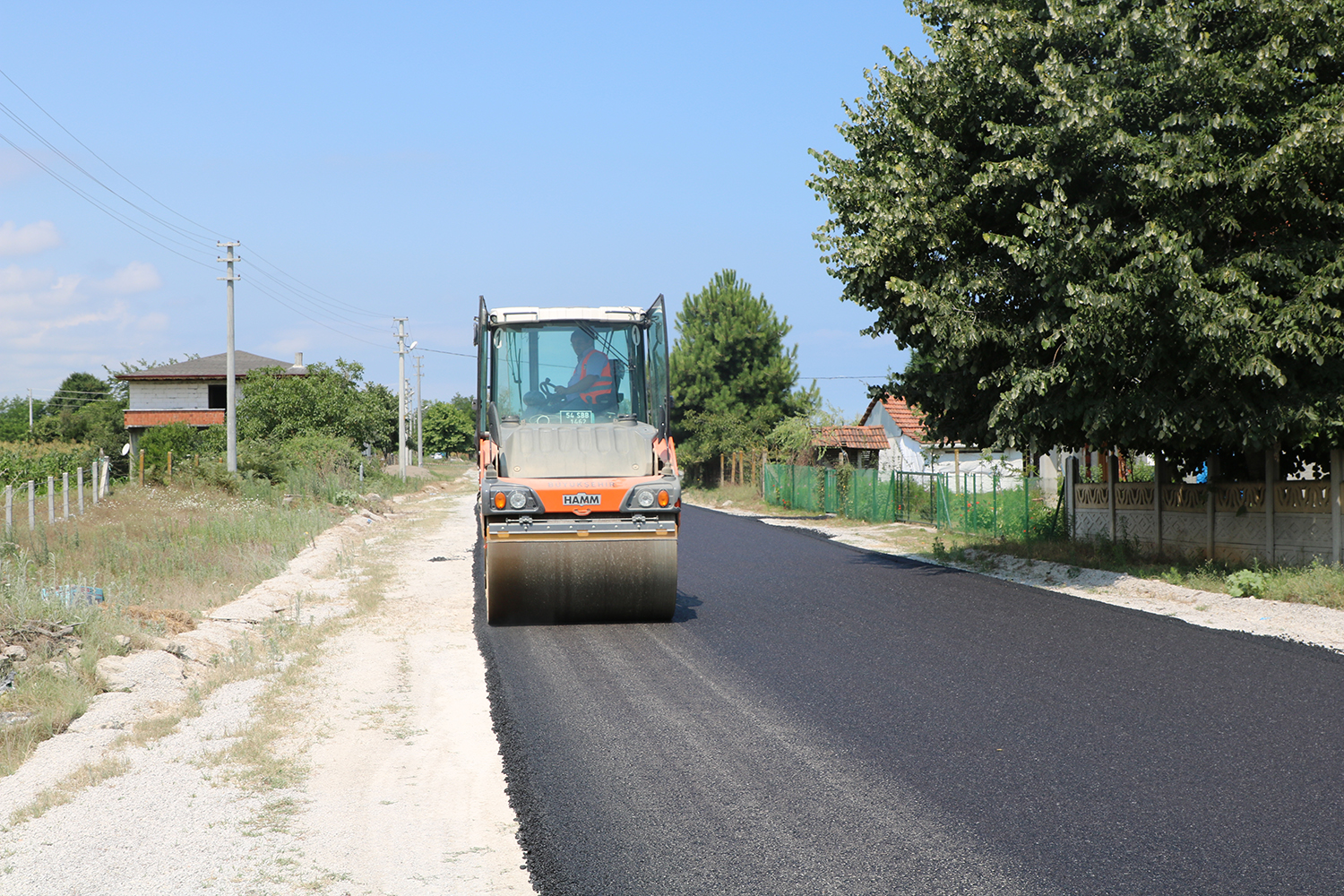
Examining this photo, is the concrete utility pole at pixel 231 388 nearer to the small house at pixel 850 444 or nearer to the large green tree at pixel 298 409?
the large green tree at pixel 298 409

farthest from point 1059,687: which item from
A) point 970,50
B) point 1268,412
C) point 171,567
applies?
point 171,567

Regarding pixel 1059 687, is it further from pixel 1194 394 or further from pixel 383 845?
pixel 1194 394

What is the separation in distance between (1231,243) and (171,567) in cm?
1486

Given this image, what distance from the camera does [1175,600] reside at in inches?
512

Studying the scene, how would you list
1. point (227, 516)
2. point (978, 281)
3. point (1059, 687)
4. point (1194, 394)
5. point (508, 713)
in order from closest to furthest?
point (508, 713) → point (1059, 687) → point (1194, 394) → point (978, 281) → point (227, 516)

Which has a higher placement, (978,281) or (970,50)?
(970,50)

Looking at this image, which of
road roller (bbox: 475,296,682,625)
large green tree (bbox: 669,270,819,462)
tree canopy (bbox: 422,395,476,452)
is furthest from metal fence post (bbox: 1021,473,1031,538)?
tree canopy (bbox: 422,395,476,452)

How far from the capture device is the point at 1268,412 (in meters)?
12.4

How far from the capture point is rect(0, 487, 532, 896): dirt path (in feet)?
15.4

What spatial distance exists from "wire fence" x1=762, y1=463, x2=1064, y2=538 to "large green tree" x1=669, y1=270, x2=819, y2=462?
11.4 metres

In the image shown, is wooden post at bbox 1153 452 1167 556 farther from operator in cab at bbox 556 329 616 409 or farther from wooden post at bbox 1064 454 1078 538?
operator in cab at bbox 556 329 616 409

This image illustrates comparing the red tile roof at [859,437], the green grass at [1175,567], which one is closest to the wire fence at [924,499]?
the green grass at [1175,567]

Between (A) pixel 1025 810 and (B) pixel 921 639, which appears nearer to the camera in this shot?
(A) pixel 1025 810

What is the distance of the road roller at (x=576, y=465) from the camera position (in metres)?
10.8
